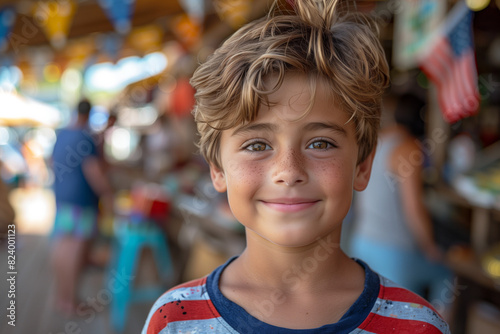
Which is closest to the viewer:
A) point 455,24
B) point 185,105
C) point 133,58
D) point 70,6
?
point 455,24

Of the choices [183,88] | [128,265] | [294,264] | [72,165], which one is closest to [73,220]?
[72,165]

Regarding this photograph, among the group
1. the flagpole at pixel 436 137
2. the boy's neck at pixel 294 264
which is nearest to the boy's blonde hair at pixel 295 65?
the boy's neck at pixel 294 264

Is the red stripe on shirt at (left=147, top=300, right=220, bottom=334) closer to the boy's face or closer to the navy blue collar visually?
the navy blue collar

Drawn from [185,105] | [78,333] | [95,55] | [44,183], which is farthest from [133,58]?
[44,183]

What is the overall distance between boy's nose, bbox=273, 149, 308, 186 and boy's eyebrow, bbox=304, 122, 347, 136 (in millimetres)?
56

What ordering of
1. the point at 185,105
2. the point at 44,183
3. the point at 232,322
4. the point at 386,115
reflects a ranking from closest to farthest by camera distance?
the point at 232,322 < the point at 386,115 < the point at 185,105 < the point at 44,183

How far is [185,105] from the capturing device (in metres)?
4.96

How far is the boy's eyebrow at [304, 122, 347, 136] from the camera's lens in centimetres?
84

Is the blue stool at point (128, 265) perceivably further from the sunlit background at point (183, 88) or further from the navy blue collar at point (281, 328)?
the navy blue collar at point (281, 328)

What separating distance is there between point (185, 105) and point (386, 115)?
8.95 feet

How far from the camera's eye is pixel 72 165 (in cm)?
376

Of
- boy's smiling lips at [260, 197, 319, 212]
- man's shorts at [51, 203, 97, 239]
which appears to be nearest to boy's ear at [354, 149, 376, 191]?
boy's smiling lips at [260, 197, 319, 212]

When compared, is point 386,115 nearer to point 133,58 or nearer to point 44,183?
point 133,58

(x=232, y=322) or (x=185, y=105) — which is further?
(x=185, y=105)
